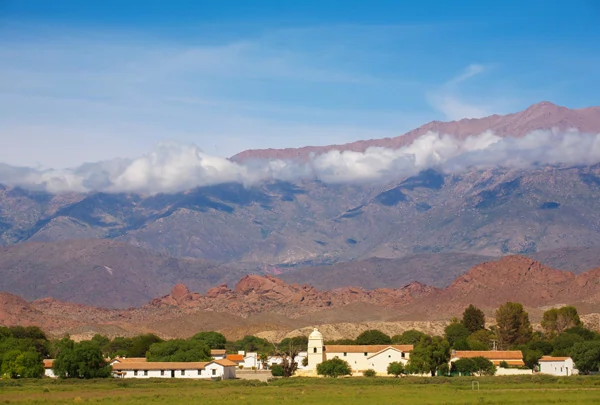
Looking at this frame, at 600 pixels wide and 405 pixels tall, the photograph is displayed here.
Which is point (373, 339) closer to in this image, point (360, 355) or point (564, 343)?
point (564, 343)

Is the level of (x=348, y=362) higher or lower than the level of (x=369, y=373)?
higher

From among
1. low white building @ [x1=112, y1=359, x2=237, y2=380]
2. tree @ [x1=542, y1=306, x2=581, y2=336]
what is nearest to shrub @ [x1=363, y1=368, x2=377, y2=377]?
low white building @ [x1=112, y1=359, x2=237, y2=380]

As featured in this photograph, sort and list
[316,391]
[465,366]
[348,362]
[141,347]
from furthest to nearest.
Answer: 1. [141,347]
2. [348,362]
3. [465,366]
4. [316,391]

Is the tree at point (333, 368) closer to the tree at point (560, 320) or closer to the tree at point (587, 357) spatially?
the tree at point (587, 357)

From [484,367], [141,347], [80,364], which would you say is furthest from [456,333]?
[80,364]

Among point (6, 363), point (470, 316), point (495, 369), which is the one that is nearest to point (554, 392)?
point (495, 369)

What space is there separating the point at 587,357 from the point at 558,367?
3708mm

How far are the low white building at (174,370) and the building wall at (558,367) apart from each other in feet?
117

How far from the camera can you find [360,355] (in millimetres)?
131750

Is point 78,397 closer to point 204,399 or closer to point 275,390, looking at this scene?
point 204,399

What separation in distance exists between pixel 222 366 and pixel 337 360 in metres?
13.5

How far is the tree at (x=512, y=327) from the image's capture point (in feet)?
550

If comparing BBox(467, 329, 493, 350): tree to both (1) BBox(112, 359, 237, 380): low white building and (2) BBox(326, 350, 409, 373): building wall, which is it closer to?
(2) BBox(326, 350, 409, 373): building wall

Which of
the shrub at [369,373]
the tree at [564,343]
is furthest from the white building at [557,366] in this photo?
the shrub at [369,373]
